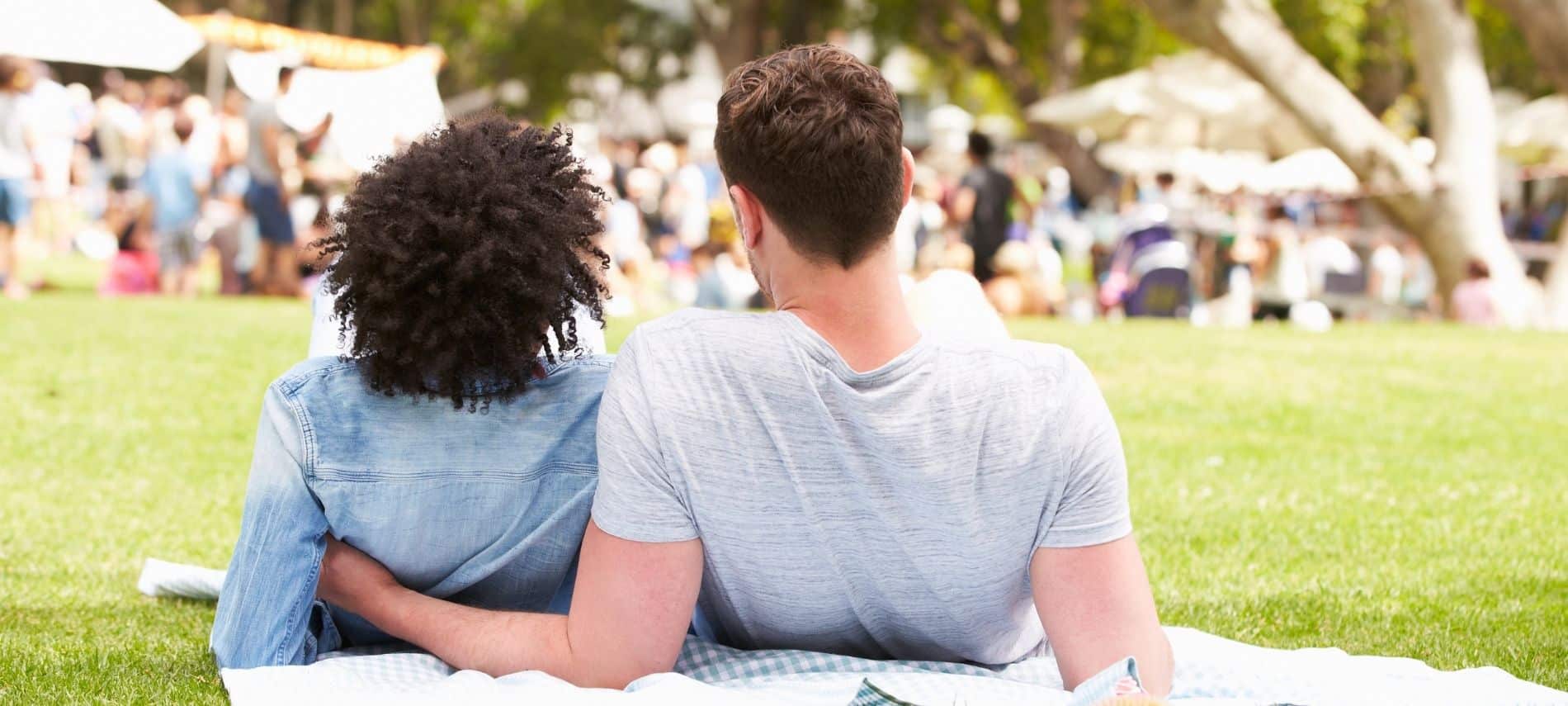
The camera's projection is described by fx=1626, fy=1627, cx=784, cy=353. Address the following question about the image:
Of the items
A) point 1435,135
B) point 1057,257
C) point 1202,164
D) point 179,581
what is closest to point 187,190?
point 1057,257

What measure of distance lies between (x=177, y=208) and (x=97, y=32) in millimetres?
5159

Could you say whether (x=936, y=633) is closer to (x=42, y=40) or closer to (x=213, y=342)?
(x=213, y=342)

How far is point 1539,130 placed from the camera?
20.7 metres

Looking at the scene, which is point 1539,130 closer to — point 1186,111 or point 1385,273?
point 1385,273

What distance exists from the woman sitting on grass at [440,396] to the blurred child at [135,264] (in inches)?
481

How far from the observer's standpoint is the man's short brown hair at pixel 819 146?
238cm

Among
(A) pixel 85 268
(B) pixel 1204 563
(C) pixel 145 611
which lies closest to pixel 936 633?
(C) pixel 145 611

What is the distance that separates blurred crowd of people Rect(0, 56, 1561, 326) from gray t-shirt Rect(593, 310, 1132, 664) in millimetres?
7777

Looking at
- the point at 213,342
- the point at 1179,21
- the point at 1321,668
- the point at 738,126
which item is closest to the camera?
the point at 738,126

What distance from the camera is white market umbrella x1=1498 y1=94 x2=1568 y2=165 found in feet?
67.5

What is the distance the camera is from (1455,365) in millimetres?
9836

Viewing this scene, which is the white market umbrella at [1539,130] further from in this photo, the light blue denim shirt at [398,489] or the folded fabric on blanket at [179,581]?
the light blue denim shirt at [398,489]

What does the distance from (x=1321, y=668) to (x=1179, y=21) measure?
11.8m

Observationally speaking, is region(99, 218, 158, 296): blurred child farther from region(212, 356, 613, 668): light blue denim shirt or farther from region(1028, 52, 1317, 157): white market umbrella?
region(1028, 52, 1317, 157): white market umbrella
